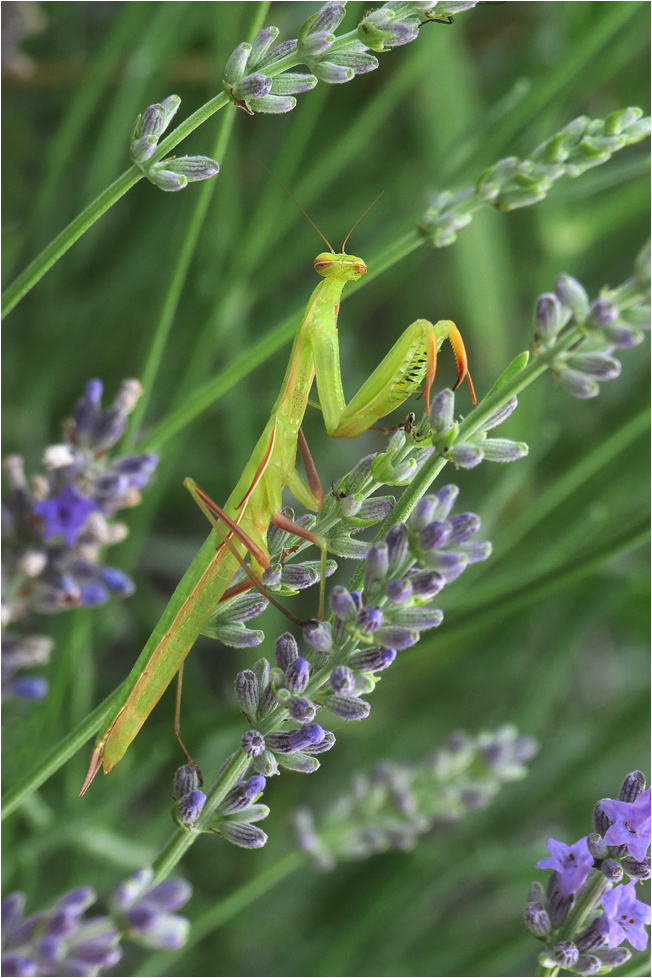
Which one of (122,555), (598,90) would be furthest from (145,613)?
(598,90)

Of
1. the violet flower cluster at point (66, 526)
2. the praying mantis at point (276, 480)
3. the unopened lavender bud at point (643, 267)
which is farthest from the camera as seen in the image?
the violet flower cluster at point (66, 526)

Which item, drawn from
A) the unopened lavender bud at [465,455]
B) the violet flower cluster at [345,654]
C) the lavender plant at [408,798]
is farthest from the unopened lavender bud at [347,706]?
the lavender plant at [408,798]

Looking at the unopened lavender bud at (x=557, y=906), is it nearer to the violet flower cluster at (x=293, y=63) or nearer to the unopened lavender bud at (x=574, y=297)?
the unopened lavender bud at (x=574, y=297)

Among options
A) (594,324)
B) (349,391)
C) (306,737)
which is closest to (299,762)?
(306,737)

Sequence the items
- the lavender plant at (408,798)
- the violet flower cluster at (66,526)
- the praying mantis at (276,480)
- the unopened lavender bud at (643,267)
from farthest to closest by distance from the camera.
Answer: the lavender plant at (408,798) → the violet flower cluster at (66,526) → the praying mantis at (276,480) → the unopened lavender bud at (643,267)

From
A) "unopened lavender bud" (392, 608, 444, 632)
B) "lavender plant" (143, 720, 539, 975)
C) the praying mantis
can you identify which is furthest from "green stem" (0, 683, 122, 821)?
"lavender plant" (143, 720, 539, 975)

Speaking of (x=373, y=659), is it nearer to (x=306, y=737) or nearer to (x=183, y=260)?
(x=306, y=737)

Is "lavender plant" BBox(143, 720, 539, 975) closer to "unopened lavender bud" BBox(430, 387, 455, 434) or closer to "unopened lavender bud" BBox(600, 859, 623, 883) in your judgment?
"unopened lavender bud" BBox(600, 859, 623, 883)
